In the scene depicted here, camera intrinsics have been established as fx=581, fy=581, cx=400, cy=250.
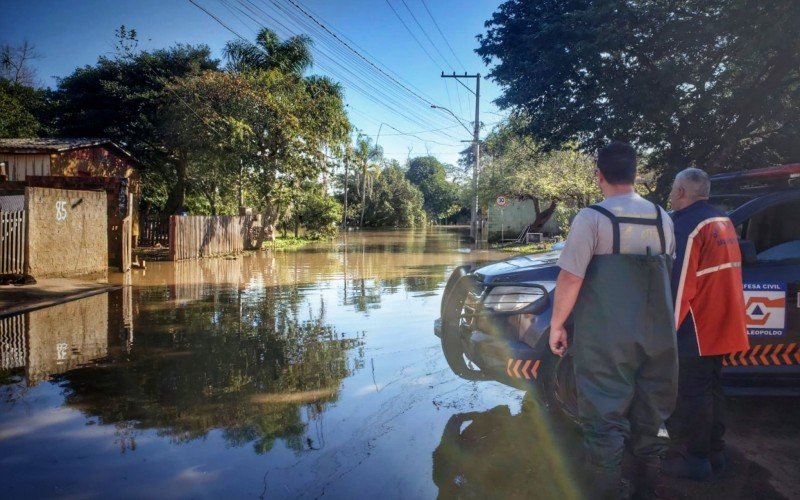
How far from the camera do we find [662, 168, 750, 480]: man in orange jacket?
3500mm

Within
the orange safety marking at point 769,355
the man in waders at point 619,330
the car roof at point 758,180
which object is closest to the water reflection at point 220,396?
the man in waders at point 619,330

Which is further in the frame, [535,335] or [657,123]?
[657,123]

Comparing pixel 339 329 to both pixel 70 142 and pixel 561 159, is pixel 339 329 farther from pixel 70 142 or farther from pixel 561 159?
pixel 561 159

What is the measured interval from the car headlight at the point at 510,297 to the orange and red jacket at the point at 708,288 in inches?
38.6

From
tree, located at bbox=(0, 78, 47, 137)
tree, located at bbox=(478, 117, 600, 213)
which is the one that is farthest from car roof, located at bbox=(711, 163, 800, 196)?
tree, located at bbox=(0, 78, 47, 137)

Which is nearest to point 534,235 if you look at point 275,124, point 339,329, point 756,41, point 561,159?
point 561,159

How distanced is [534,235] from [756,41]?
75.5 feet

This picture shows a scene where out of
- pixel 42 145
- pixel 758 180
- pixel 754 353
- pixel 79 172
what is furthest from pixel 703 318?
pixel 79 172

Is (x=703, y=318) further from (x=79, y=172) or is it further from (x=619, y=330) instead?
(x=79, y=172)

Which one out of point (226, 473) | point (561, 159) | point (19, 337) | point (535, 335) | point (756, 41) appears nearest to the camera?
point (226, 473)

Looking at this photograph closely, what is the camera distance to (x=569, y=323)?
3.72m

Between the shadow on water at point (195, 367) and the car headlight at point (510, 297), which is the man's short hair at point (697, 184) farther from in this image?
the shadow on water at point (195, 367)

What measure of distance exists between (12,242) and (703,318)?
12.3 m

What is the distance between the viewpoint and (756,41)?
9.23 metres
